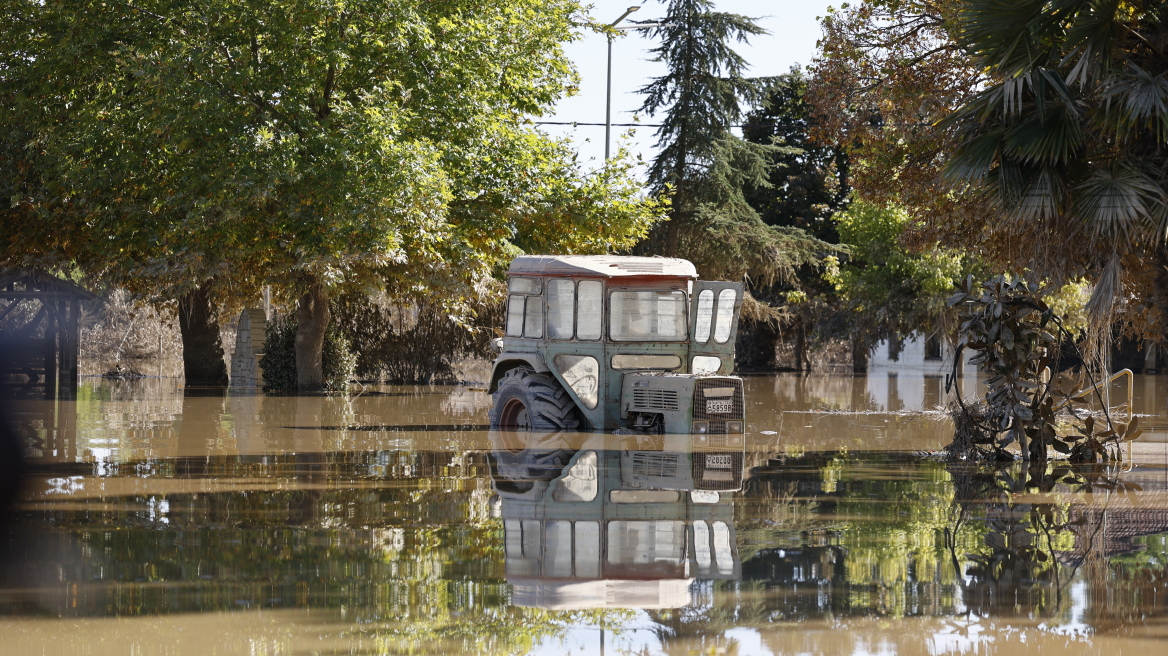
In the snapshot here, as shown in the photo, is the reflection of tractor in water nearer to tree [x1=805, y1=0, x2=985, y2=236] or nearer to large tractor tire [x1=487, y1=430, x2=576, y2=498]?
large tractor tire [x1=487, y1=430, x2=576, y2=498]

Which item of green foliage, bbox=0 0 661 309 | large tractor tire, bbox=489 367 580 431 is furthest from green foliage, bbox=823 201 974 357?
large tractor tire, bbox=489 367 580 431

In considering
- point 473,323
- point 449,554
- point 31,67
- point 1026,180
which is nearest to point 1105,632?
point 449,554

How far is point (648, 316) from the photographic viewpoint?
51.6 feet

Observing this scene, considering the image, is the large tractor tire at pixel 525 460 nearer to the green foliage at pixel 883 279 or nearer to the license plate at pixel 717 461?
the license plate at pixel 717 461

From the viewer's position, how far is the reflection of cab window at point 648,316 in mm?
15633

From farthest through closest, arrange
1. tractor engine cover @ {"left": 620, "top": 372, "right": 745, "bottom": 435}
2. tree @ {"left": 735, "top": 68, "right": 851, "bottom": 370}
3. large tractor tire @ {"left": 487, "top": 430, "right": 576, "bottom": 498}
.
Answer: tree @ {"left": 735, "top": 68, "right": 851, "bottom": 370}, tractor engine cover @ {"left": 620, "top": 372, "right": 745, "bottom": 435}, large tractor tire @ {"left": 487, "top": 430, "right": 576, "bottom": 498}

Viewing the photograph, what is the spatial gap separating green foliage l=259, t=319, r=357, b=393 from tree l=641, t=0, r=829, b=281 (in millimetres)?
12867

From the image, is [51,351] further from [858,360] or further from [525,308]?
[858,360]

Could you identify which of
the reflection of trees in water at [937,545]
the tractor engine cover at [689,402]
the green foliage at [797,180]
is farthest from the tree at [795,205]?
the reflection of trees in water at [937,545]

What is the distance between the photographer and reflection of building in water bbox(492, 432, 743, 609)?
658 cm

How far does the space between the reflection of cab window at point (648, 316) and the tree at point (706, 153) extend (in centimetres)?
2075

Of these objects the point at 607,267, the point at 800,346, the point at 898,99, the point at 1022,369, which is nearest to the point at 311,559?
the point at 1022,369

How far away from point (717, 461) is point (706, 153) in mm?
24998

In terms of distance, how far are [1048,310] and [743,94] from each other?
25636 millimetres
